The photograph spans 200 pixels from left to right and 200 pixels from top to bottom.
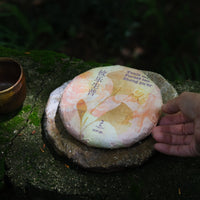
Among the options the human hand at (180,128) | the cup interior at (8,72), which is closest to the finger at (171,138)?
the human hand at (180,128)

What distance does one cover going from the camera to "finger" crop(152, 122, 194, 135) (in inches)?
87.3

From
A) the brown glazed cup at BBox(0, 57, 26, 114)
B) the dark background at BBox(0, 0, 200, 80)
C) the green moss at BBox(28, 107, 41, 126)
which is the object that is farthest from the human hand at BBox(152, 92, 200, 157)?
the dark background at BBox(0, 0, 200, 80)

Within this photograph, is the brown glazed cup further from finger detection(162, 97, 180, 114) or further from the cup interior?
finger detection(162, 97, 180, 114)

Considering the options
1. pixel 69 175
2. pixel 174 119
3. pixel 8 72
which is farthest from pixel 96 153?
pixel 8 72

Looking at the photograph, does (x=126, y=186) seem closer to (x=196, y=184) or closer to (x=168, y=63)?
(x=196, y=184)

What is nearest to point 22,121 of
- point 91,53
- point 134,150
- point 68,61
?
point 68,61

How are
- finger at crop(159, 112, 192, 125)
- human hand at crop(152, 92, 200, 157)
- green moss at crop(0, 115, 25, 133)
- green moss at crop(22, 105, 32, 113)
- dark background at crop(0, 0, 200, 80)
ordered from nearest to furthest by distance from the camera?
human hand at crop(152, 92, 200, 157)
finger at crop(159, 112, 192, 125)
green moss at crop(0, 115, 25, 133)
green moss at crop(22, 105, 32, 113)
dark background at crop(0, 0, 200, 80)

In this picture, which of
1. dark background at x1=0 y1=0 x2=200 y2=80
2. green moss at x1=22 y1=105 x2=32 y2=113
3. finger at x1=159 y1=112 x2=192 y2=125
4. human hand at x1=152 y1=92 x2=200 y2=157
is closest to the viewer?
human hand at x1=152 y1=92 x2=200 y2=157

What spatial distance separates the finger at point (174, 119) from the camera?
2.30m

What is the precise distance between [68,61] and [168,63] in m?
2.01

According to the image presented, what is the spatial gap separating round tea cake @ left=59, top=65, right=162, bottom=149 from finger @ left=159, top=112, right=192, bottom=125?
11 cm

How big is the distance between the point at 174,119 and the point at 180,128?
10 centimetres

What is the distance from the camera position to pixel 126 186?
216cm

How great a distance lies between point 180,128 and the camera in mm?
2258
